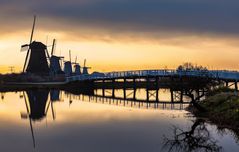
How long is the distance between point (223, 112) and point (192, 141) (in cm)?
925

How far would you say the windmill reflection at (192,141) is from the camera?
2524cm

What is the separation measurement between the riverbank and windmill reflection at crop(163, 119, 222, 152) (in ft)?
5.35

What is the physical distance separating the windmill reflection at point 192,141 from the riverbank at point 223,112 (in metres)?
1.63

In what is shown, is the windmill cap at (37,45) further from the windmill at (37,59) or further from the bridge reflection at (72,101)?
the bridge reflection at (72,101)

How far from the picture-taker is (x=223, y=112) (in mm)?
36188

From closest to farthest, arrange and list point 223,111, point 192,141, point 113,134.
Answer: point 192,141, point 113,134, point 223,111

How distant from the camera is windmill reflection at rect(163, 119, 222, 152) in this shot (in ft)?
82.8

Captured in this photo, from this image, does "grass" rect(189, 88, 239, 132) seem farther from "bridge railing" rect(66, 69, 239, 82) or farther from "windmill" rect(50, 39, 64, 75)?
"windmill" rect(50, 39, 64, 75)

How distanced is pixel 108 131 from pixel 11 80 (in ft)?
309

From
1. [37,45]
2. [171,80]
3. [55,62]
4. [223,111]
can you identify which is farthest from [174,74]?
[55,62]

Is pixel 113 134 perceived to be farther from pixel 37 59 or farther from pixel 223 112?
pixel 37 59

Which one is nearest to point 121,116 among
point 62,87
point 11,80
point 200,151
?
point 200,151

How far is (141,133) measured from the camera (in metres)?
32.0

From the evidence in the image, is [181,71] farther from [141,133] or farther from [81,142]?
[81,142]
